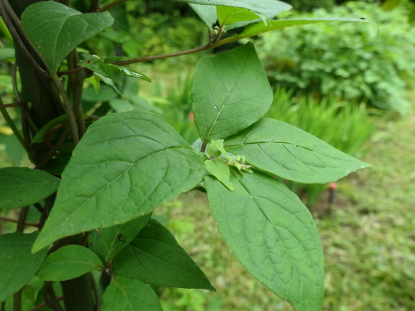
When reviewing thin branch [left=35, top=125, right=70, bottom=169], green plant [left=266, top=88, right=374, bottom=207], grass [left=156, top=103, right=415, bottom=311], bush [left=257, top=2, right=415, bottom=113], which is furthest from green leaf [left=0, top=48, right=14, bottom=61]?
bush [left=257, top=2, right=415, bottom=113]

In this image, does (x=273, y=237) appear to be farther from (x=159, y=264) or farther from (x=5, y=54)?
(x=5, y=54)

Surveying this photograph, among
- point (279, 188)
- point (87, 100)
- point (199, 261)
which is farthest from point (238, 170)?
point (199, 261)

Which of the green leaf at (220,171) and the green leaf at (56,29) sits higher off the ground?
the green leaf at (56,29)

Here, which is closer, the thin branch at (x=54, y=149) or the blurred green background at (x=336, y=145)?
the thin branch at (x=54, y=149)

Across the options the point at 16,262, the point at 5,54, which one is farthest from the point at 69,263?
the point at 5,54

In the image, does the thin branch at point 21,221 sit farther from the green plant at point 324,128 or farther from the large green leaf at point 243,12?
the green plant at point 324,128

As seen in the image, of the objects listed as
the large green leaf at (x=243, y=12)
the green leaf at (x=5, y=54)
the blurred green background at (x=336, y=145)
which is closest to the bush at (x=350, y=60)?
the blurred green background at (x=336, y=145)

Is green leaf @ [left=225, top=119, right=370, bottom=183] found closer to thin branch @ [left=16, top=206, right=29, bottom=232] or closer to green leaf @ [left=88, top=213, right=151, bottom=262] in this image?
green leaf @ [left=88, top=213, right=151, bottom=262]
